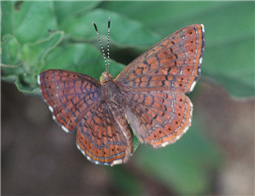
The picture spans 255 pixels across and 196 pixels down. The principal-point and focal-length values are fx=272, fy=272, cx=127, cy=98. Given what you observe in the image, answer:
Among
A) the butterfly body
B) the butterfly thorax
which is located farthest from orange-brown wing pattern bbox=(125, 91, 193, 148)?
the butterfly thorax

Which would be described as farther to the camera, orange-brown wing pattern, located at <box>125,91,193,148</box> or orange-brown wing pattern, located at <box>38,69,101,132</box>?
orange-brown wing pattern, located at <box>125,91,193,148</box>

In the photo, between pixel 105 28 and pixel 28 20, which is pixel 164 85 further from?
pixel 28 20

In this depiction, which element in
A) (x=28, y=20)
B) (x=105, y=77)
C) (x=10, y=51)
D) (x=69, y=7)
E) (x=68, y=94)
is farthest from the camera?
(x=69, y=7)

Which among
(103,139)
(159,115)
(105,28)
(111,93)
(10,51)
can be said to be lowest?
(103,139)

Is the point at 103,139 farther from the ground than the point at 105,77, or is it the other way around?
the point at 105,77

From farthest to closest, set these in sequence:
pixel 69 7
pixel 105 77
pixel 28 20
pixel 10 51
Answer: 1. pixel 69 7
2. pixel 28 20
3. pixel 10 51
4. pixel 105 77

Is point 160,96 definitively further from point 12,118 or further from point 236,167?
point 236,167

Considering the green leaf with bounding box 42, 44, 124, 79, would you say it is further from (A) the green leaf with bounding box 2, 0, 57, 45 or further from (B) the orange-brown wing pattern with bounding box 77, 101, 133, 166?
(B) the orange-brown wing pattern with bounding box 77, 101, 133, 166

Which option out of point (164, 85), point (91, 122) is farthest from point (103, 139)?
point (164, 85)
